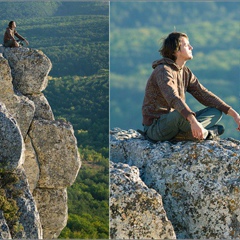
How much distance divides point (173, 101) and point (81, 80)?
1543 cm

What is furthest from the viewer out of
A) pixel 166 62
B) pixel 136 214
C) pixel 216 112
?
pixel 216 112

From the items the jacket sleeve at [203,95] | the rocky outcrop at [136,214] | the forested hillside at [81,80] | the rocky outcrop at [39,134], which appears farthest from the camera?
the forested hillside at [81,80]

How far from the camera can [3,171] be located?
5.35 meters

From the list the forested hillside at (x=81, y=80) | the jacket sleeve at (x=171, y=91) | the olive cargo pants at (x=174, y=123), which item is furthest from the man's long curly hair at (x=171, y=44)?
the forested hillside at (x=81, y=80)

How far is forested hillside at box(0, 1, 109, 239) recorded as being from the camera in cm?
1733

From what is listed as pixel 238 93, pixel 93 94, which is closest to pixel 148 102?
pixel 238 93

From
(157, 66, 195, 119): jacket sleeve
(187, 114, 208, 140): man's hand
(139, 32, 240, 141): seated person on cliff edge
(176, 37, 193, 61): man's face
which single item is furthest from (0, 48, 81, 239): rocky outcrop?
(187, 114, 208, 140): man's hand

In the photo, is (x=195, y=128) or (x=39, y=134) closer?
(x=195, y=128)

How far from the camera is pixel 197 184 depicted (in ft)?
16.5

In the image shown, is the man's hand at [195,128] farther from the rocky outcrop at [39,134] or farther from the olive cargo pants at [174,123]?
the rocky outcrop at [39,134]

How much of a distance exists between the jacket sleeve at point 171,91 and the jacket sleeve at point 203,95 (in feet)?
1.27

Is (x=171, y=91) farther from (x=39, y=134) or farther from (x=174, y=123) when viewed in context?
(x=39, y=134)

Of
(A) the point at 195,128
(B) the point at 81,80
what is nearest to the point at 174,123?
(A) the point at 195,128

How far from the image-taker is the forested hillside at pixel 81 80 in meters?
17.3
